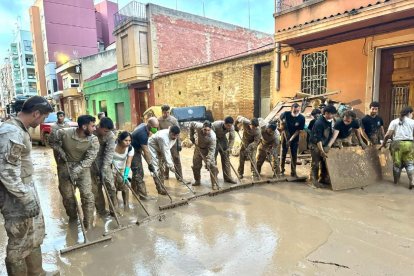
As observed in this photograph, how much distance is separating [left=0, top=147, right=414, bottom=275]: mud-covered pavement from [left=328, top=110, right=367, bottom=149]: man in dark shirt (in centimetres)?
92

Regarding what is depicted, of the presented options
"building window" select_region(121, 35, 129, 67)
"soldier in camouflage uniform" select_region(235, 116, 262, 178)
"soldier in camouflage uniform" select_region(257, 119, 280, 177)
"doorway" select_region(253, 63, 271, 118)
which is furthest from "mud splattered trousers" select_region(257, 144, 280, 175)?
"building window" select_region(121, 35, 129, 67)

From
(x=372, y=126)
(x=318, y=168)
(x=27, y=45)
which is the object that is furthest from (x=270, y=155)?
(x=27, y=45)

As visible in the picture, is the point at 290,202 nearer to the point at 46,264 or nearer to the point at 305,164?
the point at 305,164

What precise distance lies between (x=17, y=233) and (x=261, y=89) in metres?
9.97

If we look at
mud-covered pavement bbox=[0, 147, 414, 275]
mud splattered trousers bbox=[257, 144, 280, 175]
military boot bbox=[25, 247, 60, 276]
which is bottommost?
mud-covered pavement bbox=[0, 147, 414, 275]

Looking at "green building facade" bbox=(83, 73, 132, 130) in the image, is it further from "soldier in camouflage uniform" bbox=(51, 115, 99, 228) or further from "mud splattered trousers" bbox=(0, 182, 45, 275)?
"mud splattered trousers" bbox=(0, 182, 45, 275)

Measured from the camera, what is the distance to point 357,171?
5.20 m

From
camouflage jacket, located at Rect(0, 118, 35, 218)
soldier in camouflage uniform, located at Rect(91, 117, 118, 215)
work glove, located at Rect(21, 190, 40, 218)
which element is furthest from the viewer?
soldier in camouflage uniform, located at Rect(91, 117, 118, 215)

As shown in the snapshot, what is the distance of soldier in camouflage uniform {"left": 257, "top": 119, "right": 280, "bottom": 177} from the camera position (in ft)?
19.0

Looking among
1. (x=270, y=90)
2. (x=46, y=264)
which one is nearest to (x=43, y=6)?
(x=270, y=90)

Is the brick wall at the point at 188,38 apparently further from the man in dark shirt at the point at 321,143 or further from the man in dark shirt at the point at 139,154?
the man in dark shirt at the point at 321,143

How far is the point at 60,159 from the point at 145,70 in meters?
13.5

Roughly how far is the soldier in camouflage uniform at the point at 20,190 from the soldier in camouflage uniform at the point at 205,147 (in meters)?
3.19

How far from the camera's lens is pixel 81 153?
370cm
